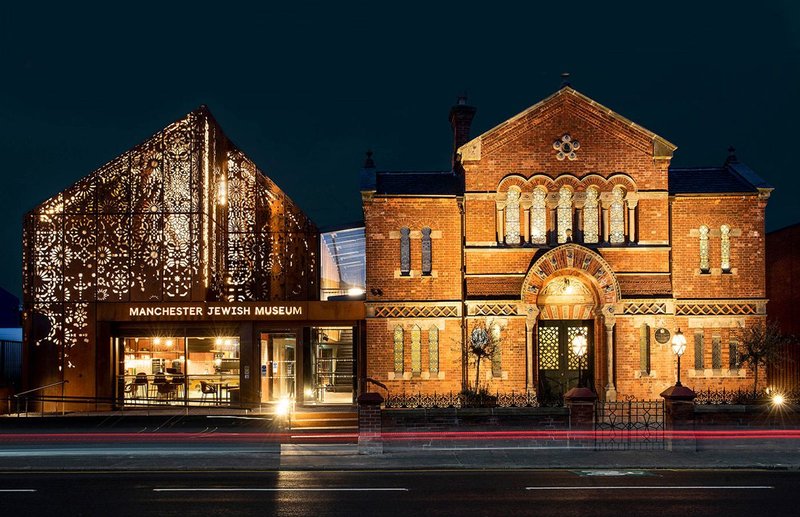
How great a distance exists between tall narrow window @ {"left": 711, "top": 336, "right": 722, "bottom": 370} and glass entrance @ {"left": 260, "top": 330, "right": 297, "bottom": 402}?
13.9 meters

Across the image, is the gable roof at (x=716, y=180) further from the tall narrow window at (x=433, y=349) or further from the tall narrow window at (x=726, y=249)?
the tall narrow window at (x=433, y=349)

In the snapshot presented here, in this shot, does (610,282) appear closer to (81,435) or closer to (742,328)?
(742,328)

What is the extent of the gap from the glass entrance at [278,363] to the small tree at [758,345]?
584 inches

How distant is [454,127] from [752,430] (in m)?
16.3

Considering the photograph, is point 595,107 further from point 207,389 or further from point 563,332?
point 207,389

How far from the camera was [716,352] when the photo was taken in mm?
31266

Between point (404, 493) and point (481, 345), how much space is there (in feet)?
47.9

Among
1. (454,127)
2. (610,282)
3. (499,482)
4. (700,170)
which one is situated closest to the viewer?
(499,482)

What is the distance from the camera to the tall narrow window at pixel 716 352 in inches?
1230

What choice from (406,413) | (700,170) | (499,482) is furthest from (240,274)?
(499,482)

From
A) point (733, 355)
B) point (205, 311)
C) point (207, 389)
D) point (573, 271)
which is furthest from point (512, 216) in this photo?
point (207, 389)

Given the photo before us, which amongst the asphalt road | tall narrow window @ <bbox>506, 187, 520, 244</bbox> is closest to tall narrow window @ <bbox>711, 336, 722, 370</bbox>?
tall narrow window @ <bbox>506, 187, 520, 244</bbox>

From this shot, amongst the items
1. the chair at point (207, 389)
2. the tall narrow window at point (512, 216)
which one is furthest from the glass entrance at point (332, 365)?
the tall narrow window at point (512, 216)

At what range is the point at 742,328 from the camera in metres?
31.3
